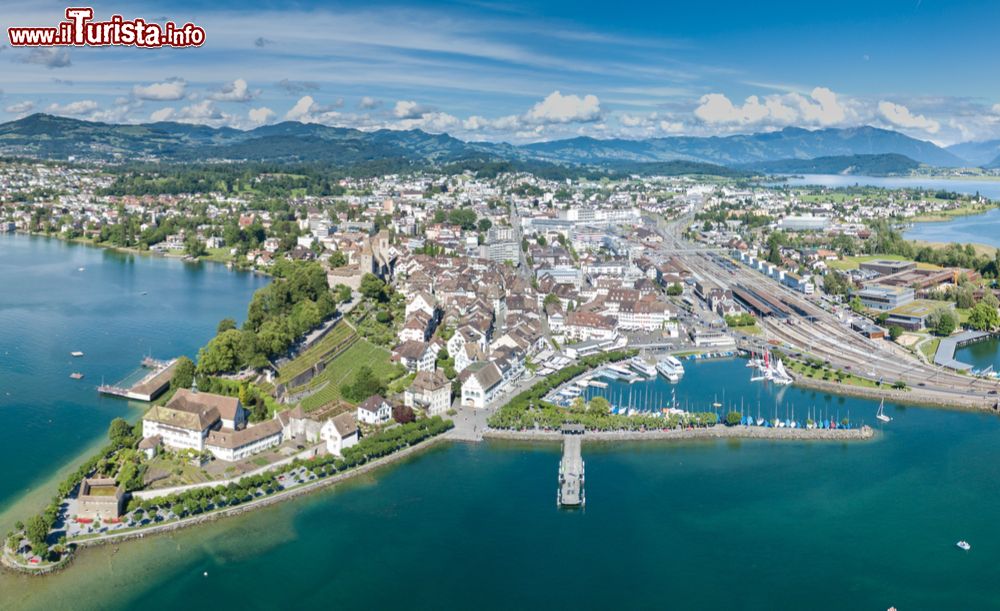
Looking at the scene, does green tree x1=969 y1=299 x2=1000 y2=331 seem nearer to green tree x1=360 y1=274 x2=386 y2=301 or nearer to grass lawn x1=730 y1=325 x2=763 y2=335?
grass lawn x1=730 y1=325 x2=763 y2=335

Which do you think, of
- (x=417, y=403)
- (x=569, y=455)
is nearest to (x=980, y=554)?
(x=569, y=455)

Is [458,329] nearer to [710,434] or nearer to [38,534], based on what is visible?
[710,434]

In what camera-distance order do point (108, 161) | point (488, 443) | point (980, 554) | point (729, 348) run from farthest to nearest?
1. point (108, 161)
2. point (729, 348)
3. point (488, 443)
4. point (980, 554)

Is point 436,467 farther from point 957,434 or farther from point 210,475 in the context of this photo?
point 957,434

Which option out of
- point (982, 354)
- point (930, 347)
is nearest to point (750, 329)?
point (930, 347)

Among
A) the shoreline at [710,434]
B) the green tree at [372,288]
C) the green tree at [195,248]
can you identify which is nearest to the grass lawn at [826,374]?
the shoreline at [710,434]
